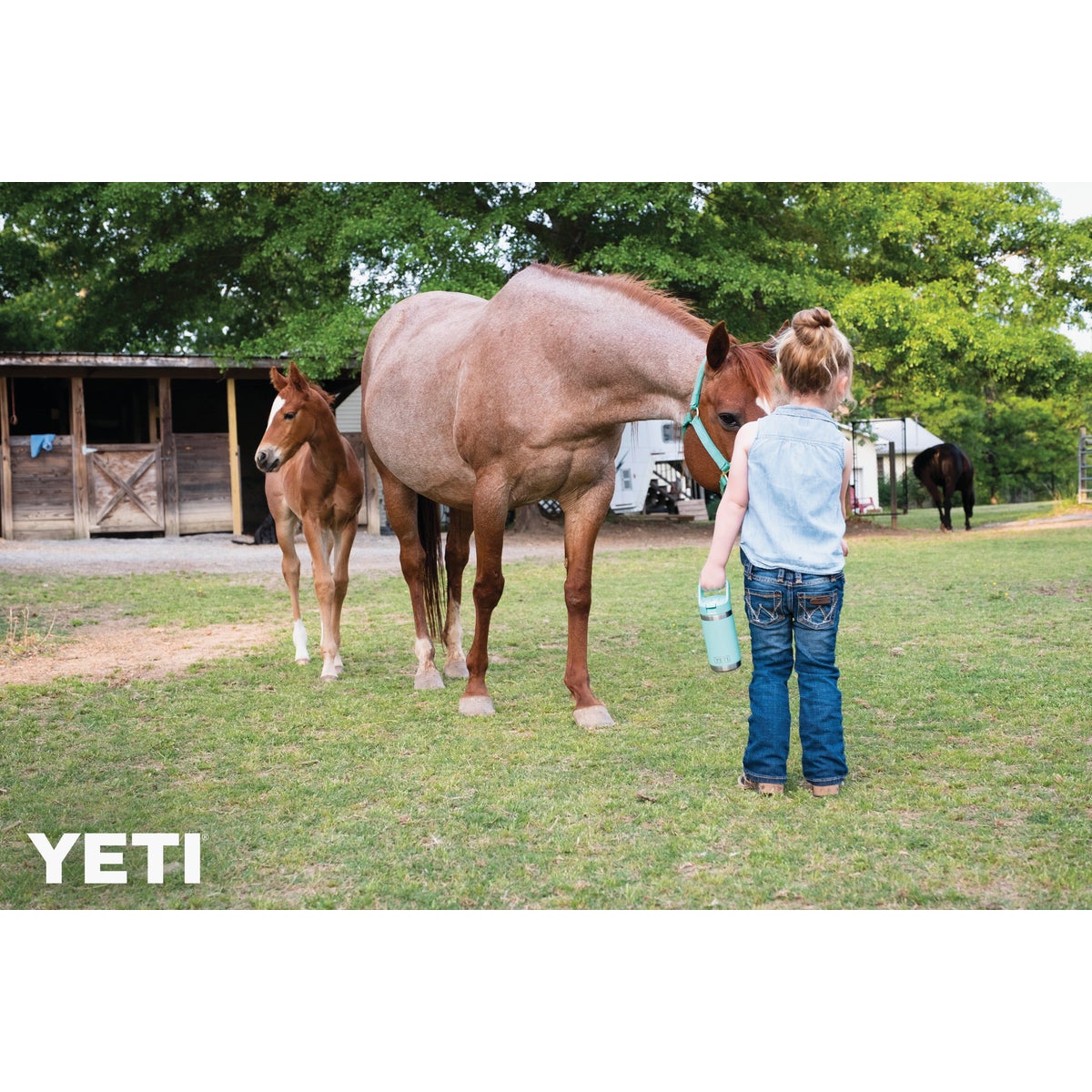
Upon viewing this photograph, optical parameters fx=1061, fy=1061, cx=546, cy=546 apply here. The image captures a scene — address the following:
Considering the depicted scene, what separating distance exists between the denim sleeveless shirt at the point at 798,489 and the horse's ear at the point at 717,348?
0.54m

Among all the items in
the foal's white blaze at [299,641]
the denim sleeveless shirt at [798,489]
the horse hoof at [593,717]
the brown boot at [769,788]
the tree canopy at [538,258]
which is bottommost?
the foal's white blaze at [299,641]

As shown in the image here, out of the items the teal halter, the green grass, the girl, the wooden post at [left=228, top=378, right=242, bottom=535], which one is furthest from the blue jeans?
the wooden post at [left=228, top=378, right=242, bottom=535]

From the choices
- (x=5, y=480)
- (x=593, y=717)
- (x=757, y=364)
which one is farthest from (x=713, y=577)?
(x=5, y=480)

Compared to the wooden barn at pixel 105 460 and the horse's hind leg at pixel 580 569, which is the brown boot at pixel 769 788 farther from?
the wooden barn at pixel 105 460

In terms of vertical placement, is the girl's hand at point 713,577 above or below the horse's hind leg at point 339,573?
above

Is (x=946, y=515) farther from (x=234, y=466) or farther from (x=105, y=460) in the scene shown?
(x=105, y=460)

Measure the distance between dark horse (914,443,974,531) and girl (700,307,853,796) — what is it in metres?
17.5

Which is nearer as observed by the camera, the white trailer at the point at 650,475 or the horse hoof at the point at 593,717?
the horse hoof at the point at 593,717

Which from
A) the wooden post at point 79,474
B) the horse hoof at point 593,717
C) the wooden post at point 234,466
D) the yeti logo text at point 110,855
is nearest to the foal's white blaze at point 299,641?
the horse hoof at point 593,717

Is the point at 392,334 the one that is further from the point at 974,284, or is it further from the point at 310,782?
the point at 974,284

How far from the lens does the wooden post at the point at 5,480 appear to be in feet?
61.2

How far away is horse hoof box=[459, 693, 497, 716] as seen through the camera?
211 inches

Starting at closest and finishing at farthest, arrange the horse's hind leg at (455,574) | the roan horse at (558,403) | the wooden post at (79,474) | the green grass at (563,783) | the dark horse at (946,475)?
the green grass at (563,783), the roan horse at (558,403), the horse's hind leg at (455,574), the wooden post at (79,474), the dark horse at (946,475)

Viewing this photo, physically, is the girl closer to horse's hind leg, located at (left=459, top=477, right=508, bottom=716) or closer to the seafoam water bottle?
the seafoam water bottle
